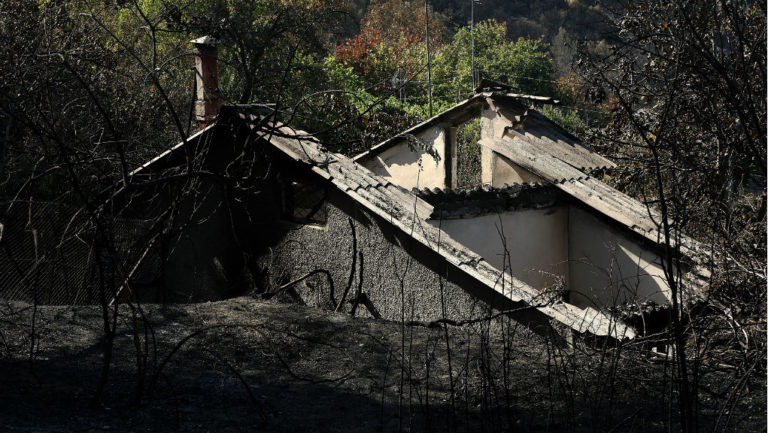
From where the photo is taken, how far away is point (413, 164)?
54.8ft

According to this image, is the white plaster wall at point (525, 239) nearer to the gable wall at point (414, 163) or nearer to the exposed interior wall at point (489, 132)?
the exposed interior wall at point (489, 132)

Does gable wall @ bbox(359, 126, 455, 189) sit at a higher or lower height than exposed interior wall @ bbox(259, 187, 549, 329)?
higher

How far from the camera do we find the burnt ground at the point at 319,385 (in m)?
5.18

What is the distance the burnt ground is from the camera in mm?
5176

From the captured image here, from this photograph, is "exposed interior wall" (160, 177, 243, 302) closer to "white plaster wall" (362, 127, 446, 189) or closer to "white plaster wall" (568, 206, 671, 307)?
"white plaster wall" (362, 127, 446, 189)

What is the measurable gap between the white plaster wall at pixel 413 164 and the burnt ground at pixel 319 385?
8635 millimetres

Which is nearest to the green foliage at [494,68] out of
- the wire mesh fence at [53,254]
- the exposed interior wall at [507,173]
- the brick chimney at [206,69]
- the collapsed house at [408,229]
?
the collapsed house at [408,229]

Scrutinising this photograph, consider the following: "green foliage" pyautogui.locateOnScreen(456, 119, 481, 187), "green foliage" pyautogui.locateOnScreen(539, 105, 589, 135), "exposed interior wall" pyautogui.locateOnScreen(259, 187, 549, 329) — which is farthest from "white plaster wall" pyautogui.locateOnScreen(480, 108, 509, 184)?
"green foliage" pyautogui.locateOnScreen(539, 105, 589, 135)

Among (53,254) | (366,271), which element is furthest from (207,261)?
(53,254)

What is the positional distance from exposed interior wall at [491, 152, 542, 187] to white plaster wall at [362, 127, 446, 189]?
2.29 metres

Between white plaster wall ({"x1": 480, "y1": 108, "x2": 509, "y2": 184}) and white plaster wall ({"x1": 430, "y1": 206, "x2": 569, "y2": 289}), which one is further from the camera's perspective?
white plaster wall ({"x1": 480, "y1": 108, "x2": 509, "y2": 184})

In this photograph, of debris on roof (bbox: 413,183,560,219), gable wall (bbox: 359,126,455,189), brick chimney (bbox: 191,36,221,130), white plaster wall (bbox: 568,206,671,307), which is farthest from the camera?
gable wall (bbox: 359,126,455,189)

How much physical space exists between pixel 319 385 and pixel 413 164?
10689mm

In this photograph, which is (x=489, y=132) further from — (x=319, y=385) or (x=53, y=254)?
(x=319, y=385)
